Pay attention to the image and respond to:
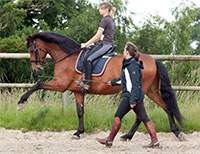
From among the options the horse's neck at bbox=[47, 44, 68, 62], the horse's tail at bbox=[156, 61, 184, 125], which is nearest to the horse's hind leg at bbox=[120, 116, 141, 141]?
the horse's tail at bbox=[156, 61, 184, 125]

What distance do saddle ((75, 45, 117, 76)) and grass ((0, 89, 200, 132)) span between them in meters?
1.16

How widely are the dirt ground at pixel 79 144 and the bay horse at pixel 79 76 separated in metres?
0.26

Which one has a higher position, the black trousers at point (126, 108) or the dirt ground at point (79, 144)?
the black trousers at point (126, 108)

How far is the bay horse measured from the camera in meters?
6.66

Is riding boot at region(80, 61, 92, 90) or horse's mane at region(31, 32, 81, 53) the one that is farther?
horse's mane at region(31, 32, 81, 53)

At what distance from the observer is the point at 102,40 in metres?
6.75

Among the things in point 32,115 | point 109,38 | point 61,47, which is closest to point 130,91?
point 109,38

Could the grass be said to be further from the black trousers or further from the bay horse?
the black trousers

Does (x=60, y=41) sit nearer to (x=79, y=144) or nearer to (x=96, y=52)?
(x=96, y=52)

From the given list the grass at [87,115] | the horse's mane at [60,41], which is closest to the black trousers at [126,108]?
the grass at [87,115]

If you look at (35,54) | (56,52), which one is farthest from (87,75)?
(35,54)

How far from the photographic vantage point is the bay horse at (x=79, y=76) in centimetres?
666

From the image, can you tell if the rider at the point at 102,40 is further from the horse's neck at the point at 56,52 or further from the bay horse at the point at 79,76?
the horse's neck at the point at 56,52

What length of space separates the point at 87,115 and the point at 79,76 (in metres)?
1.06
